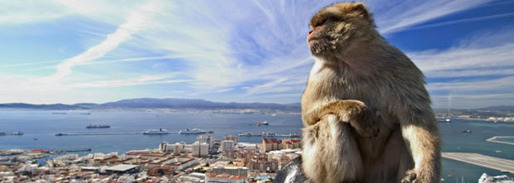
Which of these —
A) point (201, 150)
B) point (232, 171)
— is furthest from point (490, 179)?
point (201, 150)

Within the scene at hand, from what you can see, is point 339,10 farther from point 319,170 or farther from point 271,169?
point 271,169

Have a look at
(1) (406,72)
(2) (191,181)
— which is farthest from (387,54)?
(2) (191,181)

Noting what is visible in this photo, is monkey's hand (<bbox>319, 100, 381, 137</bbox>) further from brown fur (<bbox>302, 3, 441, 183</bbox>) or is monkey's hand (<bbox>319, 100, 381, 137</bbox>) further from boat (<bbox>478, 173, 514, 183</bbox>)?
boat (<bbox>478, 173, 514, 183</bbox>)

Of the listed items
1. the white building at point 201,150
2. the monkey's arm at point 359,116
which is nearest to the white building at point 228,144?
the white building at point 201,150

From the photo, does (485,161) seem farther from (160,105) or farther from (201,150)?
(160,105)

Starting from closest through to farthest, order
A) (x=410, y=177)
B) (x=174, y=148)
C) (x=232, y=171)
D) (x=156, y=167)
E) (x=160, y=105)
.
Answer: (x=410, y=177) → (x=232, y=171) → (x=156, y=167) → (x=174, y=148) → (x=160, y=105)
